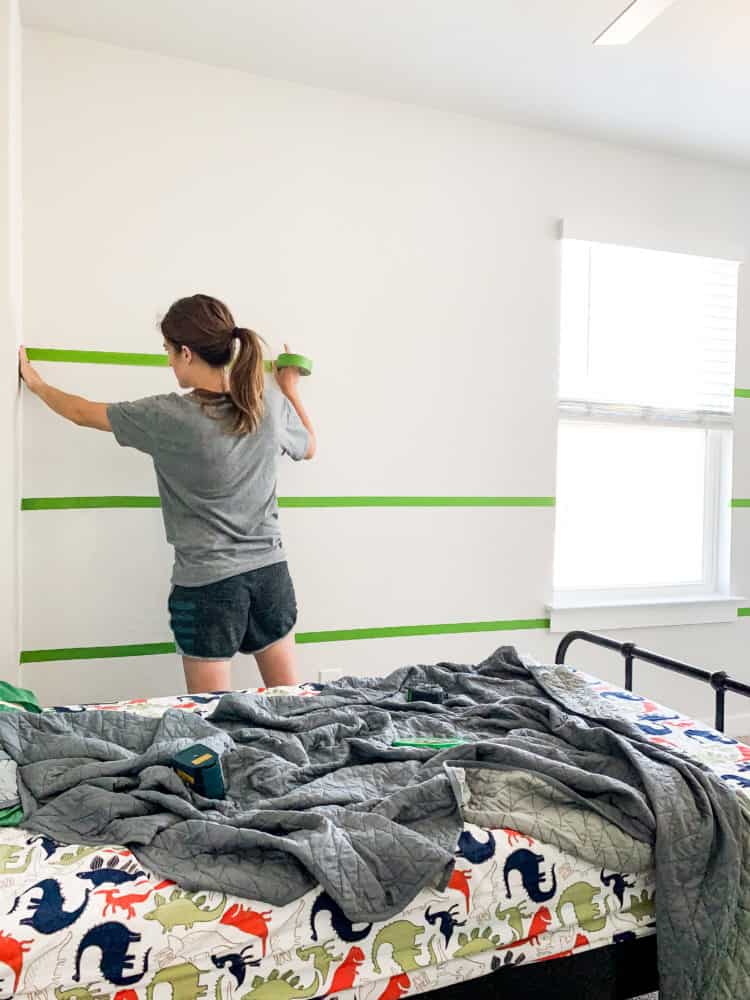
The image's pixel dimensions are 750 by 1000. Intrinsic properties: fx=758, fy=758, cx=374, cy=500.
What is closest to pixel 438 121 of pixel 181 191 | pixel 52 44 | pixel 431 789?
pixel 181 191

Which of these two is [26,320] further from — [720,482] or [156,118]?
[720,482]

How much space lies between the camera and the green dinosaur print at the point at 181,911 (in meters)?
1.03

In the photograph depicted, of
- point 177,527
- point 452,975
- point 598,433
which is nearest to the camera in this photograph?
point 452,975

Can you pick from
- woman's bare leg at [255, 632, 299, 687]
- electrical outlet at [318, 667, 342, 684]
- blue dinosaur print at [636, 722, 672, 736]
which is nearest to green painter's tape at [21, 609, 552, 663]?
electrical outlet at [318, 667, 342, 684]

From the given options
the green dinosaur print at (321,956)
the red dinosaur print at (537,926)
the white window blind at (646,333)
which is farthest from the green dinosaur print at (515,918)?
the white window blind at (646,333)

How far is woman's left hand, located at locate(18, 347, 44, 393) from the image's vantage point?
2.21 meters

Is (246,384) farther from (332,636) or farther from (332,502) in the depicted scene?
(332,636)

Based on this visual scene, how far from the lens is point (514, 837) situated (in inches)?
48.6

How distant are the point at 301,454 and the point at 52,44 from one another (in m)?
1.51

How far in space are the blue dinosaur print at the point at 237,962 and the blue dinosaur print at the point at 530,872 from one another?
1.34 ft

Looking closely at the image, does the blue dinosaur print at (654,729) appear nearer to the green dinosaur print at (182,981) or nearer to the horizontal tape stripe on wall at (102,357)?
the green dinosaur print at (182,981)

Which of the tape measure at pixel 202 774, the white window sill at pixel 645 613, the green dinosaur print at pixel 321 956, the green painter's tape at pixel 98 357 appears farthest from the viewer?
the white window sill at pixel 645 613

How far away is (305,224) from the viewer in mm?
2703

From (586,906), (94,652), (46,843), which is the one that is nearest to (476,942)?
(586,906)
